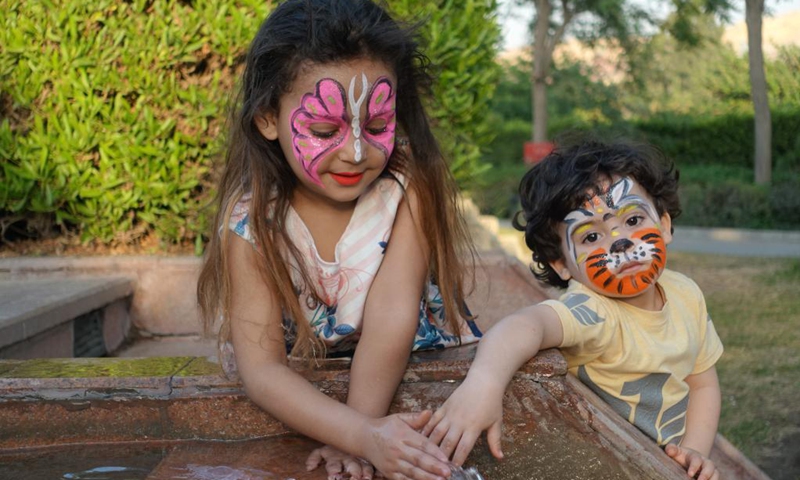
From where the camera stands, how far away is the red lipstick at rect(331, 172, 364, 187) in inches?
87.7

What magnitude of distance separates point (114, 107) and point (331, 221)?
2222mm

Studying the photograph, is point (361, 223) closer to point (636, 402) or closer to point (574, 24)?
point (636, 402)

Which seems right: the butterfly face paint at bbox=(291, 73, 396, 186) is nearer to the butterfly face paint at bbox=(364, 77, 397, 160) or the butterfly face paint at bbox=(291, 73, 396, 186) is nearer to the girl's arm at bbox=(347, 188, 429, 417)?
the butterfly face paint at bbox=(364, 77, 397, 160)

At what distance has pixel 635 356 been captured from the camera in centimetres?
240

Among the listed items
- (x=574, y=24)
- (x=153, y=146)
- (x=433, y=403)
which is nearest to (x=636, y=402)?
(x=433, y=403)

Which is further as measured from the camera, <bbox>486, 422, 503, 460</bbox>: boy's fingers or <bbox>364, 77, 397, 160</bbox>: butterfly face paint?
<bbox>364, 77, 397, 160</bbox>: butterfly face paint

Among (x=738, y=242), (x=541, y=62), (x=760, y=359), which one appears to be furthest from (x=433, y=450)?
(x=541, y=62)

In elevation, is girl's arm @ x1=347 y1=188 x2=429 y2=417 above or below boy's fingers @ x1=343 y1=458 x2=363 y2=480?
above

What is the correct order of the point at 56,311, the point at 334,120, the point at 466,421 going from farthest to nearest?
the point at 56,311, the point at 334,120, the point at 466,421

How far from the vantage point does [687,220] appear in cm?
1444

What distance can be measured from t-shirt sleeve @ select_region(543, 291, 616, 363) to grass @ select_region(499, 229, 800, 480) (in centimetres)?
133

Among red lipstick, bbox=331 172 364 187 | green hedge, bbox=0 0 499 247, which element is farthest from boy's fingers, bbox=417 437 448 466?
green hedge, bbox=0 0 499 247

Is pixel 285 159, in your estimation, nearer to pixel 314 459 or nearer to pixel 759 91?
pixel 314 459

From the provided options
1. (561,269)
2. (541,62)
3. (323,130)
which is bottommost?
(561,269)
